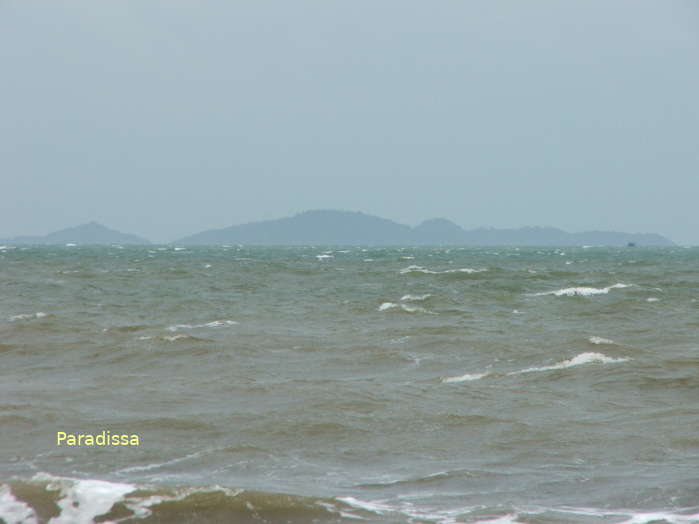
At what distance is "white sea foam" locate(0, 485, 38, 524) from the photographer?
9.27 m

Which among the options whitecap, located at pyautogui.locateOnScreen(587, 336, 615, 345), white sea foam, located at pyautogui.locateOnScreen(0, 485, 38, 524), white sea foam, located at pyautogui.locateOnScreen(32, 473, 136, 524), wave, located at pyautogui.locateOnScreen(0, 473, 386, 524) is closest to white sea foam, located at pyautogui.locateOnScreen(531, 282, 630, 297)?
whitecap, located at pyautogui.locateOnScreen(587, 336, 615, 345)

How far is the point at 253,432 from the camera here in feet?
44.4

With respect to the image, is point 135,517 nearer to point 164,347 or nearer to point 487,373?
point 487,373

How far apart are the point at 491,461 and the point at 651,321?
1860 cm

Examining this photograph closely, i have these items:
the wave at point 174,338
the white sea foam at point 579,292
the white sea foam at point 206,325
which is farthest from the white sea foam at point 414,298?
the wave at point 174,338

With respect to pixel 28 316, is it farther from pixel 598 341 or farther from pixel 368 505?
pixel 368 505

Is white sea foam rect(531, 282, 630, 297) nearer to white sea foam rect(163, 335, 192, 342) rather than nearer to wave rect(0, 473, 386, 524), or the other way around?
white sea foam rect(163, 335, 192, 342)

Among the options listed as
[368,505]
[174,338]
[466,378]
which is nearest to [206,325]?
[174,338]

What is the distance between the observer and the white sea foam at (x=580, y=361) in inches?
746

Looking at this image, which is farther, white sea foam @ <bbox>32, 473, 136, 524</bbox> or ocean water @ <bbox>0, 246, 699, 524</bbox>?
ocean water @ <bbox>0, 246, 699, 524</bbox>

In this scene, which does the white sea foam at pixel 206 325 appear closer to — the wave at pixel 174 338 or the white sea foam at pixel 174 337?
the wave at pixel 174 338

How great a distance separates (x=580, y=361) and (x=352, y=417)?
276 inches

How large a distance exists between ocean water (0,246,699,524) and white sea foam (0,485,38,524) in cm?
2

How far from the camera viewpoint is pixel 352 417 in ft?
47.7
